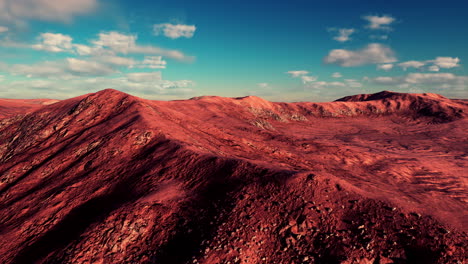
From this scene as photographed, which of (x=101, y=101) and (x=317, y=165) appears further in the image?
(x=101, y=101)

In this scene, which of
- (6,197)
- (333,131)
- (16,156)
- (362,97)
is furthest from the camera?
(362,97)

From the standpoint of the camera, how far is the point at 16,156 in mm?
18422

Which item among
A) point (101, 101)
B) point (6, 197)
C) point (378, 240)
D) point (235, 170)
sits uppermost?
point (101, 101)

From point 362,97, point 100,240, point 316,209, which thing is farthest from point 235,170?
point 362,97


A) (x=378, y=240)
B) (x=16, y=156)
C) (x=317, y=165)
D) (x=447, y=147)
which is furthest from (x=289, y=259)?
(x=447, y=147)

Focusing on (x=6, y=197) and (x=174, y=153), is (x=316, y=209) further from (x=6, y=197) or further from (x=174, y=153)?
(x=6, y=197)

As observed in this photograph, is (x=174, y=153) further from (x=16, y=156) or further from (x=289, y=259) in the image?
(x=16, y=156)

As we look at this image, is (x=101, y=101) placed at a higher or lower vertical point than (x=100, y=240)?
higher

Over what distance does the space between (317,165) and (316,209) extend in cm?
1137

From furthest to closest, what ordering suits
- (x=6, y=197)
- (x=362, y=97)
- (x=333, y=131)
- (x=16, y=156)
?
(x=362, y=97) → (x=333, y=131) → (x=16, y=156) → (x=6, y=197)

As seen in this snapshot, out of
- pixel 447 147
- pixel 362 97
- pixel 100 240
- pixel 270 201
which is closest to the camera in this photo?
pixel 100 240

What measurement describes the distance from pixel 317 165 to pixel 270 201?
11629 mm

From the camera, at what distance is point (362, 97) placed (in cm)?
9944

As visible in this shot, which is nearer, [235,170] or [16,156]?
[235,170]
